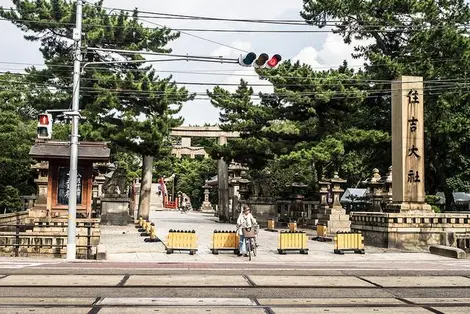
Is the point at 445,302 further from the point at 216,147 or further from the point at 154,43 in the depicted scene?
the point at 154,43

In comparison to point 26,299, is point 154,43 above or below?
above

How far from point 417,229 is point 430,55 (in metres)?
15.9

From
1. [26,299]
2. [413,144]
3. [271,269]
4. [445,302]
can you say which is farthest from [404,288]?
[413,144]

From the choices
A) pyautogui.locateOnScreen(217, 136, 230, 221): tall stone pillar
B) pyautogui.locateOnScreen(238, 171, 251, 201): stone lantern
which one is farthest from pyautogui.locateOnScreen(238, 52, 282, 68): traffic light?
pyautogui.locateOnScreen(217, 136, 230, 221): tall stone pillar

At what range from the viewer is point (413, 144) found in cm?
2416

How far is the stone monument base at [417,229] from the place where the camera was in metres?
22.9

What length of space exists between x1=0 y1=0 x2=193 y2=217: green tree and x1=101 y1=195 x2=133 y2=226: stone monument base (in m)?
1.94

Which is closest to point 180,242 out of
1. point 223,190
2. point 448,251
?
point 448,251

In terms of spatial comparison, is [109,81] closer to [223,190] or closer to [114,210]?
[114,210]

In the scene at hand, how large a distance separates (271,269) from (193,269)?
2244 millimetres

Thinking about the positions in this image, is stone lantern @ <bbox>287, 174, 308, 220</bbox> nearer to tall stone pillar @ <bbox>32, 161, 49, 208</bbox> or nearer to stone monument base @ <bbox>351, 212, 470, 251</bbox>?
stone monument base @ <bbox>351, 212, 470, 251</bbox>

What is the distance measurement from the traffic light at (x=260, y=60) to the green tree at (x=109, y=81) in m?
18.5

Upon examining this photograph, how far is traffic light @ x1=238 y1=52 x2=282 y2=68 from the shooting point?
15570mm

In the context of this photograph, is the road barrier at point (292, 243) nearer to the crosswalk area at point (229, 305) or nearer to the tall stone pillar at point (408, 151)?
the tall stone pillar at point (408, 151)
